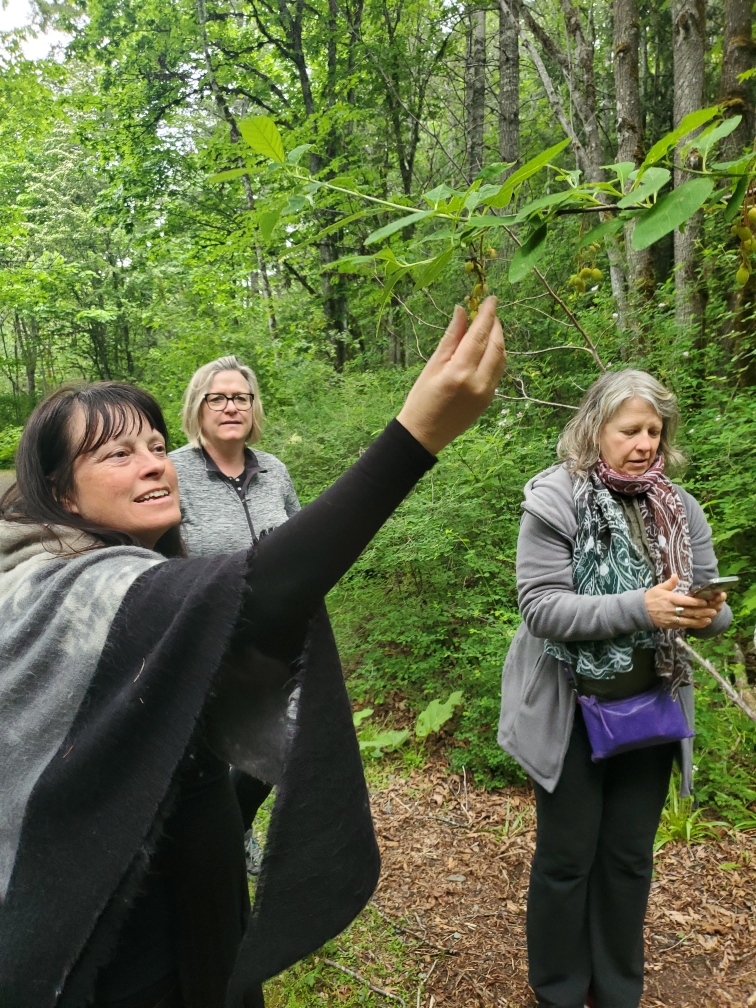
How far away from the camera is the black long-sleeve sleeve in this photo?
89 centimetres

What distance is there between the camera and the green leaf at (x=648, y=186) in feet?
2.83

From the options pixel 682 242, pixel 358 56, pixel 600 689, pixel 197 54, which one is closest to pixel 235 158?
pixel 197 54

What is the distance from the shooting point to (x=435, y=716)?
12.5 feet

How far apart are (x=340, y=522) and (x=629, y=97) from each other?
19.7 ft

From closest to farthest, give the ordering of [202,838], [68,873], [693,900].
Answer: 1. [68,873]
2. [202,838]
3. [693,900]

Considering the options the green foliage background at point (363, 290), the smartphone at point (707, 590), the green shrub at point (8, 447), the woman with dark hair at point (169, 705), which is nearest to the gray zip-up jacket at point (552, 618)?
the smartphone at point (707, 590)

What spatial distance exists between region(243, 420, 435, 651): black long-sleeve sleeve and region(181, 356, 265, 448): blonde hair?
85.2 inches

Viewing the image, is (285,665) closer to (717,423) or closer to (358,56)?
(717,423)

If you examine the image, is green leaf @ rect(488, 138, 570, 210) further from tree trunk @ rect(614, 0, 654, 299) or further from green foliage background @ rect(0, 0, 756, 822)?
tree trunk @ rect(614, 0, 654, 299)

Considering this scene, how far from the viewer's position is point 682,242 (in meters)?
5.09

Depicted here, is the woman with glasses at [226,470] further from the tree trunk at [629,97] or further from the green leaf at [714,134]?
the tree trunk at [629,97]

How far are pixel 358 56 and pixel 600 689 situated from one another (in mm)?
10220

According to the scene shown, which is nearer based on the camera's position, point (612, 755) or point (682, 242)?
point (612, 755)

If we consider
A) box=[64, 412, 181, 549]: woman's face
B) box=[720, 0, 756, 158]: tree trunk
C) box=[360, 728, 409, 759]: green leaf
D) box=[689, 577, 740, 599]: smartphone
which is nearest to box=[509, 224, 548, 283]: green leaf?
box=[64, 412, 181, 549]: woman's face
